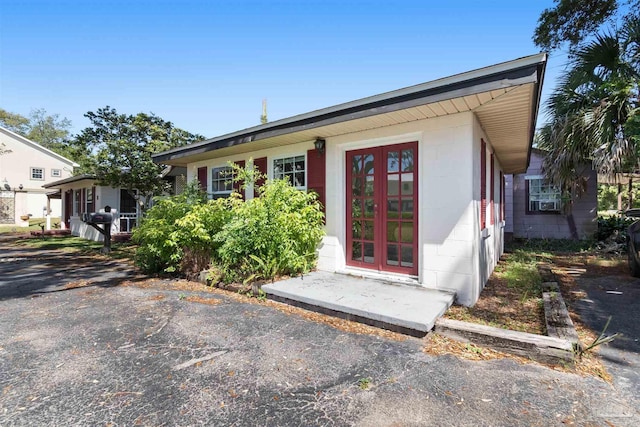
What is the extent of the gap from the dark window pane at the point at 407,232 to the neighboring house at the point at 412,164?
0.6 inches

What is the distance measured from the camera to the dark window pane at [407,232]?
4.62 m

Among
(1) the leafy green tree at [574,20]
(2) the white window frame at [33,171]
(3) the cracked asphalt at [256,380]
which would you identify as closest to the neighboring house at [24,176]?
(2) the white window frame at [33,171]

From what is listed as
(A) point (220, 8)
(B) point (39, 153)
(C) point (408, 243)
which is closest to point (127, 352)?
(C) point (408, 243)

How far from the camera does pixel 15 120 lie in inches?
1404

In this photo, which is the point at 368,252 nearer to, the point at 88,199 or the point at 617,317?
the point at 617,317

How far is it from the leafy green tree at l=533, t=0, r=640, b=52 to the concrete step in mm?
10919

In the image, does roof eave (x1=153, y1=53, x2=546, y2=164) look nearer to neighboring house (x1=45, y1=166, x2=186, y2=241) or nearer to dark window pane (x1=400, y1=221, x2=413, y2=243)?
dark window pane (x1=400, y1=221, x2=413, y2=243)

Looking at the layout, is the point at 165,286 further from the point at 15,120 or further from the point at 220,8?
the point at 15,120

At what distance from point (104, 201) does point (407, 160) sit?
13269mm

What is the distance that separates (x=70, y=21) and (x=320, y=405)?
9.00 m

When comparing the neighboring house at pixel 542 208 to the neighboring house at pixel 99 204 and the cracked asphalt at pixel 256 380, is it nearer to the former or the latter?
the cracked asphalt at pixel 256 380

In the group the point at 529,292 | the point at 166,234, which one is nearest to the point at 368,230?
the point at 529,292

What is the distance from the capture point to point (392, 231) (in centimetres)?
482

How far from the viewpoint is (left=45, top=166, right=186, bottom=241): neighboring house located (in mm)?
12394
